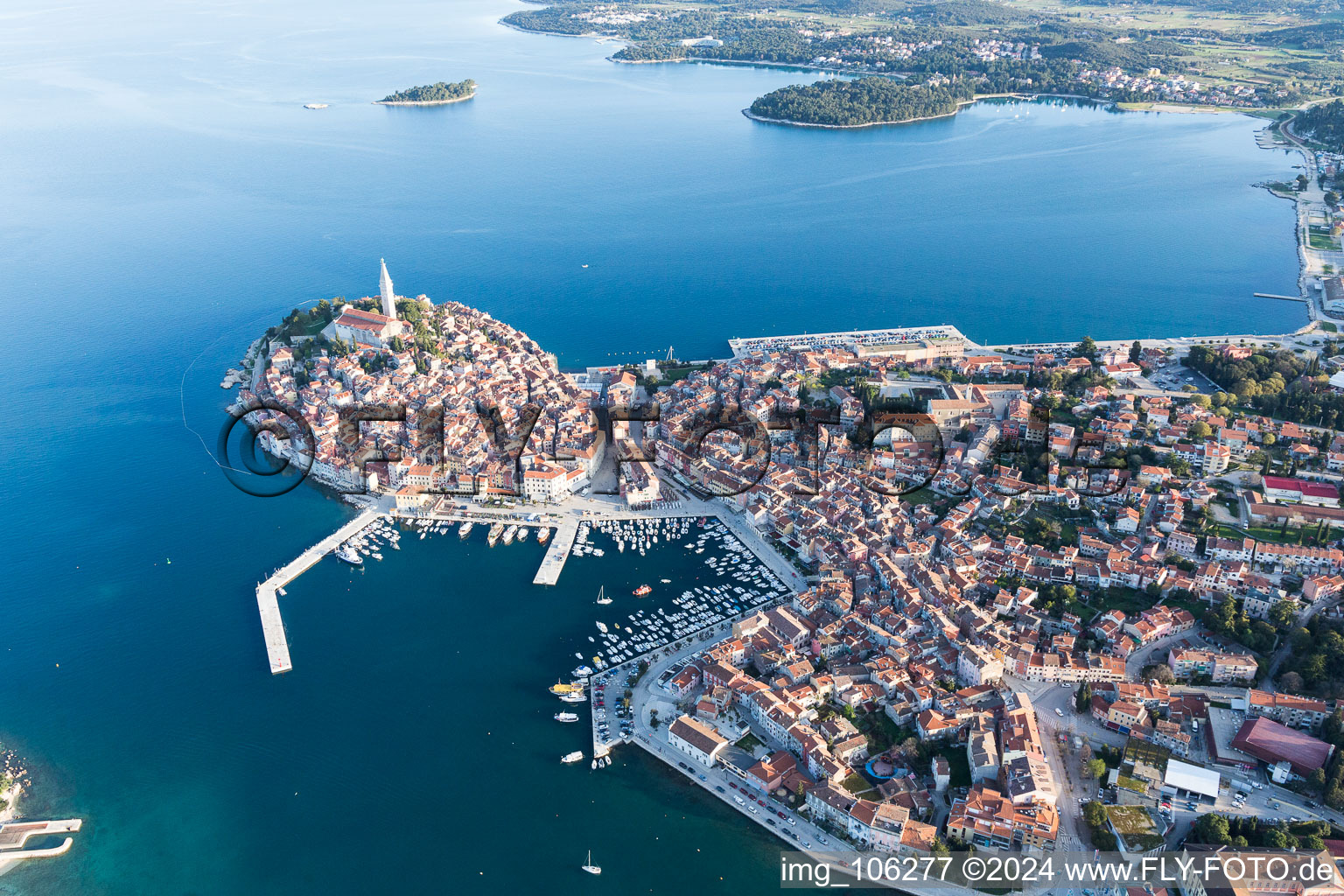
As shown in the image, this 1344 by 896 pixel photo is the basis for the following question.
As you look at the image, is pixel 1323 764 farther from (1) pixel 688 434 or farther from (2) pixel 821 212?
(2) pixel 821 212

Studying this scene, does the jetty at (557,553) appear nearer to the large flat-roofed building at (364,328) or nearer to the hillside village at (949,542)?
the hillside village at (949,542)

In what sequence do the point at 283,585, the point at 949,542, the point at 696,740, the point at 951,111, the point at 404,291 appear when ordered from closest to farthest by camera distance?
the point at 696,740 → the point at 283,585 → the point at 949,542 → the point at 404,291 → the point at 951,111

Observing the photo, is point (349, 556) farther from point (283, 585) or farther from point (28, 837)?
point (28, 837)

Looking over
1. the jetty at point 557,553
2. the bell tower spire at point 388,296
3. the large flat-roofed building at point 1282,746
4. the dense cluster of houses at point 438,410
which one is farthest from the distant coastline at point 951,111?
the large flat-roofed building at point 1282,746

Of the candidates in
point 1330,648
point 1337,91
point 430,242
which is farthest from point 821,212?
point 1337,91

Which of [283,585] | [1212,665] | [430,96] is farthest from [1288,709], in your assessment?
[430,96]

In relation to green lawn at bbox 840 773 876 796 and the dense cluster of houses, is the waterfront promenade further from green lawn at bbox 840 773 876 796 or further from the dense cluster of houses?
green lawn at bbox 840 773 876 796
